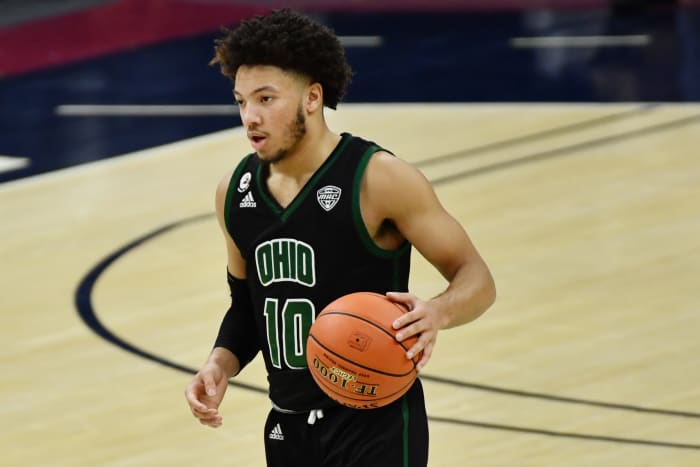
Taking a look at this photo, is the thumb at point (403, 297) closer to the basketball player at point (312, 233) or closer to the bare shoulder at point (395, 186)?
the basketball player at point (312, 233)

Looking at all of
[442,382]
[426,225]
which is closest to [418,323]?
[426,225]

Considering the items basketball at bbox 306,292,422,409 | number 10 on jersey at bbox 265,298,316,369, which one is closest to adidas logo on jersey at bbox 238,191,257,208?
number 10 on jersey at bbox 265,298,316,369

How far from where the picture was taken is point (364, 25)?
694 inches

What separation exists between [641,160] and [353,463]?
7267 mm

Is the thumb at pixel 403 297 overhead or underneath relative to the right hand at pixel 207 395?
overhead

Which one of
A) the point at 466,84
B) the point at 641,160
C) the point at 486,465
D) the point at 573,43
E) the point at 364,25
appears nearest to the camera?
the point at 486,465

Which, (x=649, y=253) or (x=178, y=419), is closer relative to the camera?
(x=178, y=419)

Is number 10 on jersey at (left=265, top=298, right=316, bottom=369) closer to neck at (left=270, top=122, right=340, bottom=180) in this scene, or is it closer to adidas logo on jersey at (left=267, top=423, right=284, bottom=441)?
adidas logo on jersey at (left=267, top=423, right=284, bottom=441)

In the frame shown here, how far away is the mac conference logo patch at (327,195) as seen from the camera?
4.27m

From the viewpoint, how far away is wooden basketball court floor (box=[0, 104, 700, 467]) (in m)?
6.90

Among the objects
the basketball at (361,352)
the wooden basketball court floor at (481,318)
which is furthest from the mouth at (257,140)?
the wooden basketball court floor at (481,318)

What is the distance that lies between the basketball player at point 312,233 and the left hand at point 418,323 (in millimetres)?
91

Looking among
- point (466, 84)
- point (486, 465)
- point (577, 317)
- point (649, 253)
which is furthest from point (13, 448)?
point (466, 84)

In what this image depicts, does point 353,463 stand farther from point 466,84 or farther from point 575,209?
point 466,84
